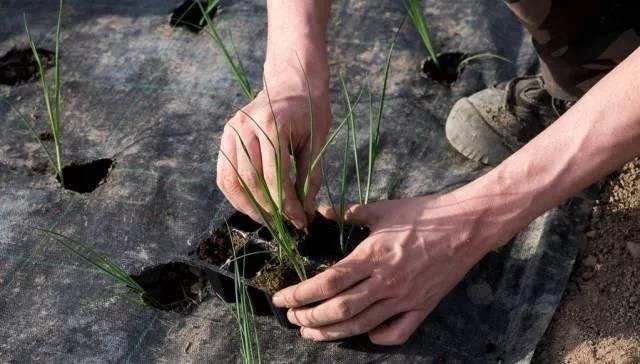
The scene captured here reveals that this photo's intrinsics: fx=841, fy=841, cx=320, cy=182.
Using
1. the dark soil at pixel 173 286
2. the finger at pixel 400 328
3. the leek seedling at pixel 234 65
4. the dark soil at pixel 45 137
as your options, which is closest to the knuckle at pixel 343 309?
the finger at pixel 400 328

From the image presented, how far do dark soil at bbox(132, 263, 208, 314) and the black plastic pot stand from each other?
11 cm

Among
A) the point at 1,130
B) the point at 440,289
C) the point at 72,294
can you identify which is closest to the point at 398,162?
the point at 440,289

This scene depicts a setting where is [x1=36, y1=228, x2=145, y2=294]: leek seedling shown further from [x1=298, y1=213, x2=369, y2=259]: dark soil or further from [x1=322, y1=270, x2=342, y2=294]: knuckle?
[x1=322, y1=270, x2=342, y2=294]: knuckle

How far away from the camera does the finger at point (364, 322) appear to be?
161 cm

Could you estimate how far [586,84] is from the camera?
213 cm

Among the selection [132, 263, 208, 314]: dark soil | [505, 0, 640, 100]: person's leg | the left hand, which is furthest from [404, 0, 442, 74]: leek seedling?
[132, 263, 208, 314]: dark soil

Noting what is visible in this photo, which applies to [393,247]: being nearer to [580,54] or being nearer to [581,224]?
[581,224]

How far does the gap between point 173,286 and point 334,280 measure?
1.86 ft

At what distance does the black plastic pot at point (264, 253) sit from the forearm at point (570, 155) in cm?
32

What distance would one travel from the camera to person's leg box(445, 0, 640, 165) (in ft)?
6.70

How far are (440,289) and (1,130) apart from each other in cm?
141

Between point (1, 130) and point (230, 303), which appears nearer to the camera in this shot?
point (230, 303)

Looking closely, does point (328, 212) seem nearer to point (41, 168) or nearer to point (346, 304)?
point (346, 304)

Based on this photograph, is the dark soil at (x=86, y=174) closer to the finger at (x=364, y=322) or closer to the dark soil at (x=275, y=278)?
the dark soil at (x=275, y=278)
